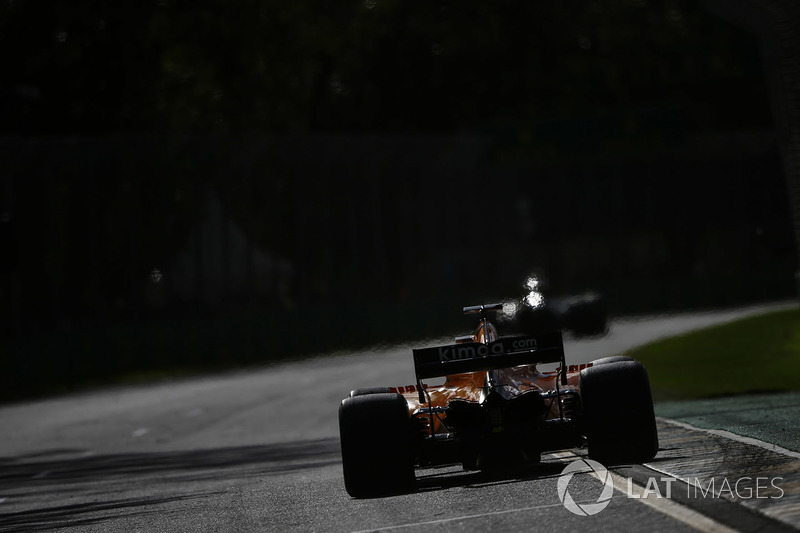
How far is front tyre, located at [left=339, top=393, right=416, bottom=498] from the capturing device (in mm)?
9117

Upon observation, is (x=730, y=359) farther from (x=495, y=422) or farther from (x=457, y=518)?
(x=457, y=518)

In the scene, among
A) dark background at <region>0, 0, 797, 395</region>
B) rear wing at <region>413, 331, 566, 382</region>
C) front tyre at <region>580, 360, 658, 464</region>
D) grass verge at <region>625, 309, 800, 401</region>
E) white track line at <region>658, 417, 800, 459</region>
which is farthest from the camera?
dark background at <region>0, 0, 797, 395</region>

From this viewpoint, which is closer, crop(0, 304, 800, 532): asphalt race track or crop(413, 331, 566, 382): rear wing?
crop(0, 304, 800, 532): asphalt race track

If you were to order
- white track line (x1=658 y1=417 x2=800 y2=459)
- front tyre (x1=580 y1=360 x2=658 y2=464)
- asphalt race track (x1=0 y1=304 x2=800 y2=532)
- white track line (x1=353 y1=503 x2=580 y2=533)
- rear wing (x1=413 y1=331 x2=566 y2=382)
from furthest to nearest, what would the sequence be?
white track line (x1=658 y1=417 x2=800 y2=459) → rear wing (x1=413 y1=331 x2=566 y2=382) → front tyre (x1=580 y1=360 x2=658 y2=464) → white track line (x1=353 y1=503 x2=580 y2=533) → asphalt race track (x1=0 y1=304 x2=800 y2=532)

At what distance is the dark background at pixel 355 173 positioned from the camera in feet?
121

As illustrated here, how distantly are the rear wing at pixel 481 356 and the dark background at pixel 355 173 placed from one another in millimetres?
22021

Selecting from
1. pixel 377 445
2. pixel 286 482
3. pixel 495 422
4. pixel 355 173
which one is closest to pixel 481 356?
pixel 495 422

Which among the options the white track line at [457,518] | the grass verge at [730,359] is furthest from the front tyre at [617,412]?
the grass verge at [730,359]

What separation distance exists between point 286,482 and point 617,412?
13.2 ft

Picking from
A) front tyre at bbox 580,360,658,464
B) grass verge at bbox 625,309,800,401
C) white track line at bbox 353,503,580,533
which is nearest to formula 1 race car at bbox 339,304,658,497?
front tyre at bbox 580,360,658,464

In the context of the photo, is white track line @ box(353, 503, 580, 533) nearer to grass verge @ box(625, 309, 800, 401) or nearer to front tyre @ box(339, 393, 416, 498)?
front tyre @ box(339, 393, 416, 498)

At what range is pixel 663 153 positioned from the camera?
4488 centimetres

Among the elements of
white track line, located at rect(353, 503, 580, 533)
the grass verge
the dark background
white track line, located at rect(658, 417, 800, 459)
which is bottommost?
white track line, located at rect(353, 503, 580, 533)

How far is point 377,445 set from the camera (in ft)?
30.0
